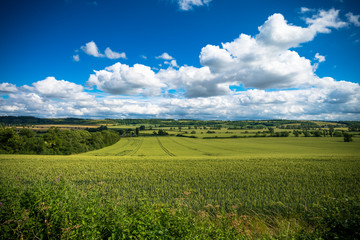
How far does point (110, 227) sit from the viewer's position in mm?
5035

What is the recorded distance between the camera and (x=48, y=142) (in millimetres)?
66500

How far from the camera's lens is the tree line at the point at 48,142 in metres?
58.3

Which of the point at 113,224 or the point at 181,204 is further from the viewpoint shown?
the point at 181,204

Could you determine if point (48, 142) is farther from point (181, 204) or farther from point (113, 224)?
point (181, 204)

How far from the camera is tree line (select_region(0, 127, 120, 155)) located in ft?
191

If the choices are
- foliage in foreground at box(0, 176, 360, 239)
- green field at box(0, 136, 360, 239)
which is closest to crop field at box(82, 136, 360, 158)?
green field at box(0, 136, 360, 239)

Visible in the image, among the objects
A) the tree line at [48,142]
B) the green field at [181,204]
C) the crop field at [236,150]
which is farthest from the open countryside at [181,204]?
the tree line at [48,142]

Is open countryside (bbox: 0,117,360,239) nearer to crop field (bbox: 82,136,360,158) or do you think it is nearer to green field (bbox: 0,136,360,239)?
green field (bbox: 0,136,360,239)

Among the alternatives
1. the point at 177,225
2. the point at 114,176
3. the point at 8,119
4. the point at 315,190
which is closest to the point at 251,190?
the point at 315,190

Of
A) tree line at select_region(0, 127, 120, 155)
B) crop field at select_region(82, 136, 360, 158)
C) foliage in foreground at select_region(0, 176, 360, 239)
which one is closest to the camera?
foliage in foreground at select_region(0, 176, 360, 239)

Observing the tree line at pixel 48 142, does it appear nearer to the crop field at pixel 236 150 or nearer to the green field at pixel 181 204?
the crop field at pixel 236 150

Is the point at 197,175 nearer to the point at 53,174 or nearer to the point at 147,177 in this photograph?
the point at 147,177

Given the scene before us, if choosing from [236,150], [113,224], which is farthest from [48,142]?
[113,224]

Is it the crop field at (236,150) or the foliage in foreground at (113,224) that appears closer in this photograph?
the foliage in foreground at (113,224)
